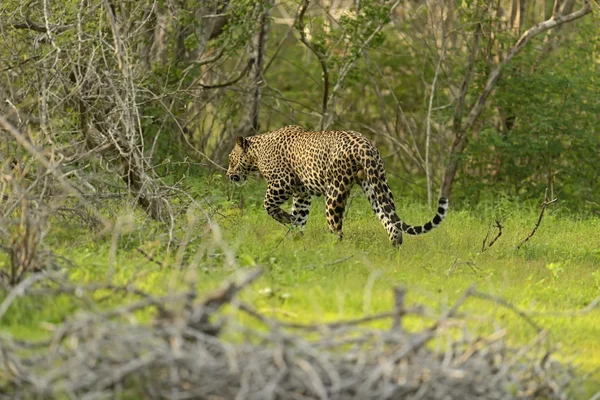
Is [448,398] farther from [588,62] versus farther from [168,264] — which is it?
[588,62]

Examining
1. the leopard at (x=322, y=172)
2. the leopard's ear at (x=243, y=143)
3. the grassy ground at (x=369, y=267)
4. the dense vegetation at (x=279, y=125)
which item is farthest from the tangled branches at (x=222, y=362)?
the leopard's ear at (x=243, y=143)

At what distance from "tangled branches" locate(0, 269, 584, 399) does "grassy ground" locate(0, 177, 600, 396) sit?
0.69 feet

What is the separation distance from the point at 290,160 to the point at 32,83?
10.7 feet

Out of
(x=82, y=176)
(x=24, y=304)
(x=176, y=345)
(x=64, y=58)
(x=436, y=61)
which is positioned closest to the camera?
(x=176, y=345)

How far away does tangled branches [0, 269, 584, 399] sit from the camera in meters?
5.21

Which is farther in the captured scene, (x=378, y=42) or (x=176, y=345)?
(x=378, y=42)

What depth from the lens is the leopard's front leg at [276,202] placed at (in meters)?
12.3

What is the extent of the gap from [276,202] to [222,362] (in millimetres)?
7127

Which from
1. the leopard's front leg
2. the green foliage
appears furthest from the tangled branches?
the green foliage

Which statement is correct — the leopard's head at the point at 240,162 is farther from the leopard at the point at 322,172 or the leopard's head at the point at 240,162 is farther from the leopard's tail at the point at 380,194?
the leopard's tail at the point at 380,194

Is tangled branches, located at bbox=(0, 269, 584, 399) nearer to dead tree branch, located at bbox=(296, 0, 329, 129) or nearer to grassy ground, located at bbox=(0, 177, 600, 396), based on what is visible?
grassy ground, located at bbox=(0, 177, 600, 396)

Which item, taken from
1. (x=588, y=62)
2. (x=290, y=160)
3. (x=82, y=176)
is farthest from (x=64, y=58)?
(x=588, y=62)

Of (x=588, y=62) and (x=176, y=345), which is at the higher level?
(x=588, y=62)

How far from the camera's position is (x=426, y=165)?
15297mm
